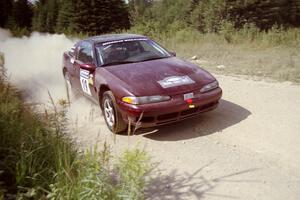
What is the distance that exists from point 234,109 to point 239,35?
8.17 m

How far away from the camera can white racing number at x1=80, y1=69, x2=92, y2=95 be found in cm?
627

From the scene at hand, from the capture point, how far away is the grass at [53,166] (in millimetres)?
3014

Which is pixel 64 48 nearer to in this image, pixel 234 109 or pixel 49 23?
pixel 234 109

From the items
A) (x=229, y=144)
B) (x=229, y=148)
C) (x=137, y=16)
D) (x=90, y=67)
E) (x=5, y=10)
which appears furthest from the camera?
(x=5, y=10)

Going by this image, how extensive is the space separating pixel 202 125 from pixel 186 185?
6.44ft

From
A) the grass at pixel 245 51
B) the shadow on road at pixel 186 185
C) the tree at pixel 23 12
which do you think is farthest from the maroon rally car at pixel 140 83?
the tree at pixel 23 12

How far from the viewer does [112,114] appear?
5.44m

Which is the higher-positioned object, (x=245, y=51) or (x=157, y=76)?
(x=157, y=76)

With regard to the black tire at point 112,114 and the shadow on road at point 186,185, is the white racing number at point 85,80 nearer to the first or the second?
the black tire at point 112,114

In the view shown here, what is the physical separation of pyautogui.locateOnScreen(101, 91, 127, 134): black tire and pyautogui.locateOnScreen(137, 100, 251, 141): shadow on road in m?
0.40

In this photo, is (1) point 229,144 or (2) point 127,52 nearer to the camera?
(1) point 229,144

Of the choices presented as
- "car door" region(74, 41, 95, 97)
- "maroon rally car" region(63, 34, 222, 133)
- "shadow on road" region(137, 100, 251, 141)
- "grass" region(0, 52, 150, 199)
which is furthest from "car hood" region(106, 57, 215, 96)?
"grass" region(0, 52, 150, 199)

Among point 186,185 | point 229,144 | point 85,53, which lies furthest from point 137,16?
point 186,185

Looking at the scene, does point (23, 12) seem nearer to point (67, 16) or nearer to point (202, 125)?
point (67, 16)
